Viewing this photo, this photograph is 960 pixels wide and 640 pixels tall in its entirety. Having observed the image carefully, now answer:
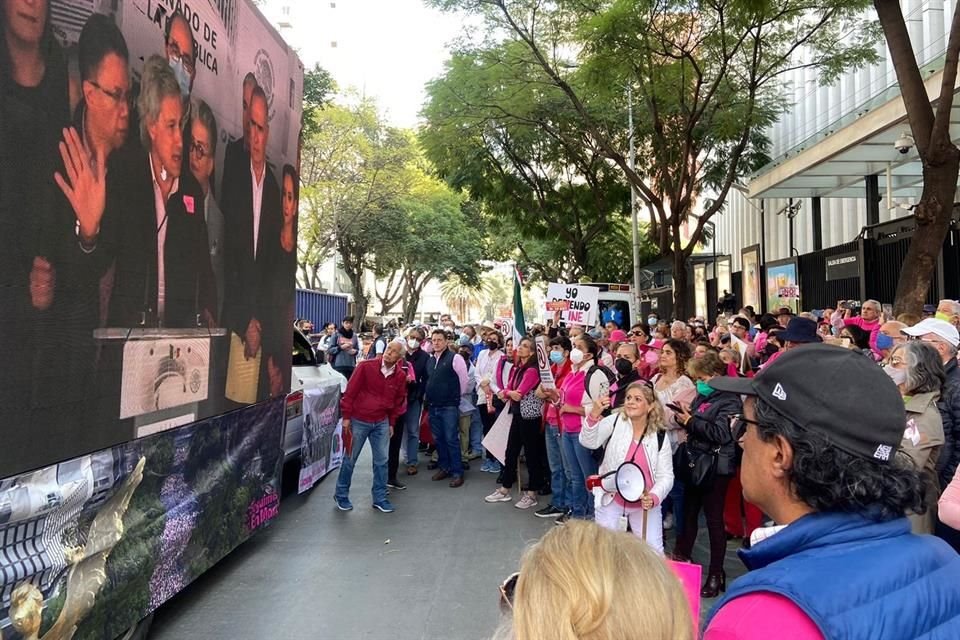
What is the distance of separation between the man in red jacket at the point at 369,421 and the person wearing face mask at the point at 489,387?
1.67 meters

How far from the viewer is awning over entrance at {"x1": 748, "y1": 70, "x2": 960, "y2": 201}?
1204 centimetres

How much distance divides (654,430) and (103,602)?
3632 millimetres

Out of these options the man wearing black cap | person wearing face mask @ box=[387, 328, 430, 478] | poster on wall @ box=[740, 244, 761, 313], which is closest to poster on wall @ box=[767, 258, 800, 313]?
poster on wall @ box=[740, 244, 761, 313]

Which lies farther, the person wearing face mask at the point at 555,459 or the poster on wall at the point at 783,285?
the poster on wall at the point at 783,285

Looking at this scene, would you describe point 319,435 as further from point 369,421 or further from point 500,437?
point 500,437

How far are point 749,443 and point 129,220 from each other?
3.01 m

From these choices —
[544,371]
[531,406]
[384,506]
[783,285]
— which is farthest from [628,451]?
[783,285]

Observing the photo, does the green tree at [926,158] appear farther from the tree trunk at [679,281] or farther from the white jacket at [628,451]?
the tree trunk at [679,281]

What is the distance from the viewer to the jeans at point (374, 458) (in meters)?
7.27

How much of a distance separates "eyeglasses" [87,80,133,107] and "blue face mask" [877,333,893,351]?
663 cm

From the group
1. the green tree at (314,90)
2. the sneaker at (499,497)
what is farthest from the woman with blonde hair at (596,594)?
the green tree at (314,90)

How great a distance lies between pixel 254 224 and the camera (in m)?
4.98

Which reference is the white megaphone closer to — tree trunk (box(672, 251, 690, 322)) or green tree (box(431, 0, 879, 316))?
green tree (box(431, 0, 879, 316))

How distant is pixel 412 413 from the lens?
29.9 ft
